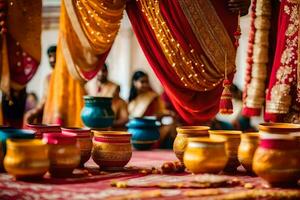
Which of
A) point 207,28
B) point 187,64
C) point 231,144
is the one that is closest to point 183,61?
point 187,64

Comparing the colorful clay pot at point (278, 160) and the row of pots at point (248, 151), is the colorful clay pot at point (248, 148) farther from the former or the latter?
the colorful clay pot at point (278, 160)

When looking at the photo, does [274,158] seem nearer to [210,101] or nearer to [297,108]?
[297,108]

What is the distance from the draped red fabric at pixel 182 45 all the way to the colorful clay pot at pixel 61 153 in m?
0.76

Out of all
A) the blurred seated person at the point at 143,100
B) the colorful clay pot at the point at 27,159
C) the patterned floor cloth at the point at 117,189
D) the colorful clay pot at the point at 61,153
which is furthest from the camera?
the blurred seated person at the point at 143,100

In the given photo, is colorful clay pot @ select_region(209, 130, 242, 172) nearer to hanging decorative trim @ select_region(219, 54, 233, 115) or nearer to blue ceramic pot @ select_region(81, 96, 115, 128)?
hanging decorative trim @ select_region(219, 54, 233, 115)

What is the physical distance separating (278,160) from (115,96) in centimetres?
266

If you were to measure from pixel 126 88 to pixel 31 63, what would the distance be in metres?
2.59

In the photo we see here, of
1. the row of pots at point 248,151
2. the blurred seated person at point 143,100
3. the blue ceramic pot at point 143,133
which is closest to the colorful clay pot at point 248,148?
the row of pots at point 248,151

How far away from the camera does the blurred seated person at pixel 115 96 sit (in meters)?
4.03

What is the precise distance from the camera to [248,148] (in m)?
1.92

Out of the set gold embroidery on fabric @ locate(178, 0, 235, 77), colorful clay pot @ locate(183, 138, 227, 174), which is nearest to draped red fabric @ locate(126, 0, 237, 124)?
gold embroidery on fabric @ locate(178, 0, 235, 77)

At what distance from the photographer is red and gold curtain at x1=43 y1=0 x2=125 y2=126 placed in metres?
2.71

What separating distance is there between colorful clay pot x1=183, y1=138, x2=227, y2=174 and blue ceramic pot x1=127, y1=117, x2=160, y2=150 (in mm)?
1192

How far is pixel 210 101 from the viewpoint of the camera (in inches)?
101
